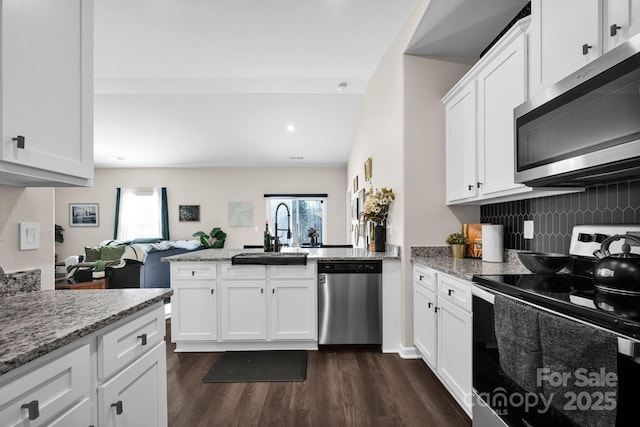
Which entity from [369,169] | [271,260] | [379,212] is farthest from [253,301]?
[369,169]

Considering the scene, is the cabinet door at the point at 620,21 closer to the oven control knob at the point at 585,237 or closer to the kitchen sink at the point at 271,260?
the oven control knob at the point at 585,237

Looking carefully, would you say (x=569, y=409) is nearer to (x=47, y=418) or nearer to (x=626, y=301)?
(x=626, y=301)

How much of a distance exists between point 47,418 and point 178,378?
1.89m

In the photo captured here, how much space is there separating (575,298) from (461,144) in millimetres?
1672

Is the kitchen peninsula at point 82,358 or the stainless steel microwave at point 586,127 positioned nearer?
the kitchen peninsula at point 82,358

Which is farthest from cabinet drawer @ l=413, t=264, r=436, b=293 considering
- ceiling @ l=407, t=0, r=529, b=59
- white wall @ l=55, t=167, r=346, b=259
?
white wall @ l=55, t=167, r=346, b=259

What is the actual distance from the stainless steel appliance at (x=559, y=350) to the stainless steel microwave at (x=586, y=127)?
0.37m

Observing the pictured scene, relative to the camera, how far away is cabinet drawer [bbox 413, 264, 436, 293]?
2.37 metres

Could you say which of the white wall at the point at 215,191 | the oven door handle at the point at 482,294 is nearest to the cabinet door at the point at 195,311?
the oven door handle at the point at 482,294

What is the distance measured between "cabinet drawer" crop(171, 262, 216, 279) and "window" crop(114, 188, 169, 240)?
556 centimetres

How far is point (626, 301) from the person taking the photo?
105 centimetres

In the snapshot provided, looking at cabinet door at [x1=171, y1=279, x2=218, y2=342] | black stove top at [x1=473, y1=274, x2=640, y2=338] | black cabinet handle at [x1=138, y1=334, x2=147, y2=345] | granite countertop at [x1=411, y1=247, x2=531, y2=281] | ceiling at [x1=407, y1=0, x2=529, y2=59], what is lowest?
cabinet door at [x1=171, y1=279, x2=218, y2=342]

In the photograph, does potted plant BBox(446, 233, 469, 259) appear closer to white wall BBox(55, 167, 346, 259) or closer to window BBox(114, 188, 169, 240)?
white wall BBox(55, 167, 346, 259)

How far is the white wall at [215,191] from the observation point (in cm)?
793
